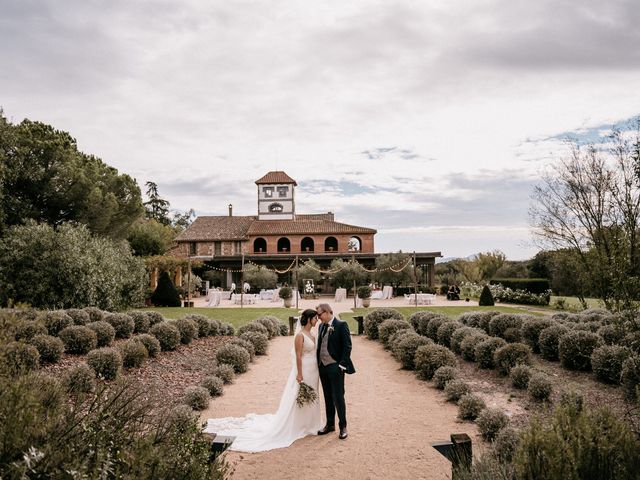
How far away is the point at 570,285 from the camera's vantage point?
30.2 m

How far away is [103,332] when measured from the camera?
10.5 metres

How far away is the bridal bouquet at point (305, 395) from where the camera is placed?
6.05 meters

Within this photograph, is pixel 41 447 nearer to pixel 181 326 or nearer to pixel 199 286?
pixel 181 326

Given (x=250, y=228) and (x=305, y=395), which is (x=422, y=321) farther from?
(x=250, y=228)

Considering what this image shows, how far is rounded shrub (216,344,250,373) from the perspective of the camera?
1018 cm

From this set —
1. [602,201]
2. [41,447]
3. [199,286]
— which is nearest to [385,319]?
[602,201]

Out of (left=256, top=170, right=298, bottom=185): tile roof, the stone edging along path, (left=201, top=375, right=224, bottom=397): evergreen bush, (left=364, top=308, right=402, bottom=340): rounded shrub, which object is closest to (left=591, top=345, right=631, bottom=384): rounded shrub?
the stone edging along path

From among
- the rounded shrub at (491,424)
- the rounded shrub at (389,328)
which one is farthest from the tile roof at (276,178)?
the rounded shrub at (491,424)

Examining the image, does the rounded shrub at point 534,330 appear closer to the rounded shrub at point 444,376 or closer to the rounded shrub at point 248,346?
the rounded shrub at point 444,376

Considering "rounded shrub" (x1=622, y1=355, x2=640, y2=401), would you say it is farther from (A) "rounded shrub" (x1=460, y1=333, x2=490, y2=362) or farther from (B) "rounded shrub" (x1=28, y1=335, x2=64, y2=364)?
(B) "rounded shrub" (x1=28, y1=335, x2=64, y2=364)

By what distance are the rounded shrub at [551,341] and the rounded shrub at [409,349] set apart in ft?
8.09

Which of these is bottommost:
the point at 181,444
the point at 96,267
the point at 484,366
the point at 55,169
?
the point at 484,366

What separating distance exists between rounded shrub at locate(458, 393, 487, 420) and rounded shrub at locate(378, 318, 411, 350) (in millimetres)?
6263

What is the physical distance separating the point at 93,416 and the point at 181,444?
33.2 inches
